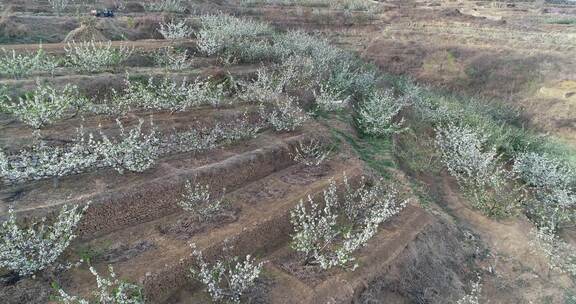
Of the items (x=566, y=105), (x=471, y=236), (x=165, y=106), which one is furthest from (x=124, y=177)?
(x=566, y=105)

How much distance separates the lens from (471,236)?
28.4 feet

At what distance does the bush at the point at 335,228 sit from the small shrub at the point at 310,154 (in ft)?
3.70

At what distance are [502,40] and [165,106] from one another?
23.3 meters

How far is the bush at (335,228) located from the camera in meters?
6.01

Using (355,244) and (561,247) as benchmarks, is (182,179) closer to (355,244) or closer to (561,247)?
(355,244)

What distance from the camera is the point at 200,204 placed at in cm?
681

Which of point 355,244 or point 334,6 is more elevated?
point 334,6

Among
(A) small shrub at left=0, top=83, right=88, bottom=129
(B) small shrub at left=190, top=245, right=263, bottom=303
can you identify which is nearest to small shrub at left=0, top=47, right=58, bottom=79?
(A) small shrub at left=0, top=83, right=88, bottom=129

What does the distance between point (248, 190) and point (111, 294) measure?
3.28 metres

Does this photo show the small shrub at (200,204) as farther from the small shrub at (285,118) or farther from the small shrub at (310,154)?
the small shrub at (285,118)

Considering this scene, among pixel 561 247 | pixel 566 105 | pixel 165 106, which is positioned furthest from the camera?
pixel 566 105

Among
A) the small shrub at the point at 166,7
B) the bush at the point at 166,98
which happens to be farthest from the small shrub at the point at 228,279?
the small shrub at the point at 166,7

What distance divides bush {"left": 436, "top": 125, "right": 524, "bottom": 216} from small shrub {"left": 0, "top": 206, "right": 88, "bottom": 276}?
26.3 feet

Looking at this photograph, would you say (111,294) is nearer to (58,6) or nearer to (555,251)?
(555,251)
